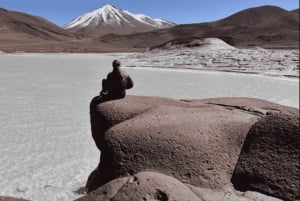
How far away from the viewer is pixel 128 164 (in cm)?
273

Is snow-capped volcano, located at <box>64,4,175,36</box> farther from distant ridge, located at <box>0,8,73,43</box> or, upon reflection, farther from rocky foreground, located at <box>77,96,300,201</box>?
rocky foreground, located at <box>77,96,300,201</box>

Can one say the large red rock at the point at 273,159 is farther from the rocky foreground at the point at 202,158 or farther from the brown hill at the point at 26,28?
the brown hill at the point at 26,28

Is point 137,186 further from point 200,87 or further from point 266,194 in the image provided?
point 200,87

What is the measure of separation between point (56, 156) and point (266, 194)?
3.79m

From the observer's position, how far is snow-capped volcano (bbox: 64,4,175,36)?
132438 mm

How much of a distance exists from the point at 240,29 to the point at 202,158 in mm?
78975

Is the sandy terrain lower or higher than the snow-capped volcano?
lower

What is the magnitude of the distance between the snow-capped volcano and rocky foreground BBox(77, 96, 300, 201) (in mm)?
116613

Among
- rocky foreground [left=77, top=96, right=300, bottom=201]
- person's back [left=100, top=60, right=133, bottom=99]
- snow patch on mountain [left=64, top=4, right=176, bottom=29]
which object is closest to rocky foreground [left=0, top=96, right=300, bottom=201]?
rocky foreground [left=77, top=96, right=300, bottom=201]

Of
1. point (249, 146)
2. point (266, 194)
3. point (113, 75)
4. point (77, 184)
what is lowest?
point (77, 184)

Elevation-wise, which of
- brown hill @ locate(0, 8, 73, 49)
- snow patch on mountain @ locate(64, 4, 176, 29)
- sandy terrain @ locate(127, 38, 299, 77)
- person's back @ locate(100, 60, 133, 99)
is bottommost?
sandy terrain @ locate(127, 38, 299, 77)

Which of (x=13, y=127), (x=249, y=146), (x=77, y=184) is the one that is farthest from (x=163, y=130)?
(x=13, y=127)

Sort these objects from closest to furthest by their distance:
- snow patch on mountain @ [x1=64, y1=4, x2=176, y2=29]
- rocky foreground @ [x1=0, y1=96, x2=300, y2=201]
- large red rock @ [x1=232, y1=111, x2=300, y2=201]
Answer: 1. rocky foreground @ [x1=0, y1=96, x2=300, y2=201]
2. large red rock @ [x1=232, y1=111, x2=300, y2=201]
3. snow patch on mountain @ [x1=64, y1=4, x2=176, y2=29]

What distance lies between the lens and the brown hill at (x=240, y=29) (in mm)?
72062
